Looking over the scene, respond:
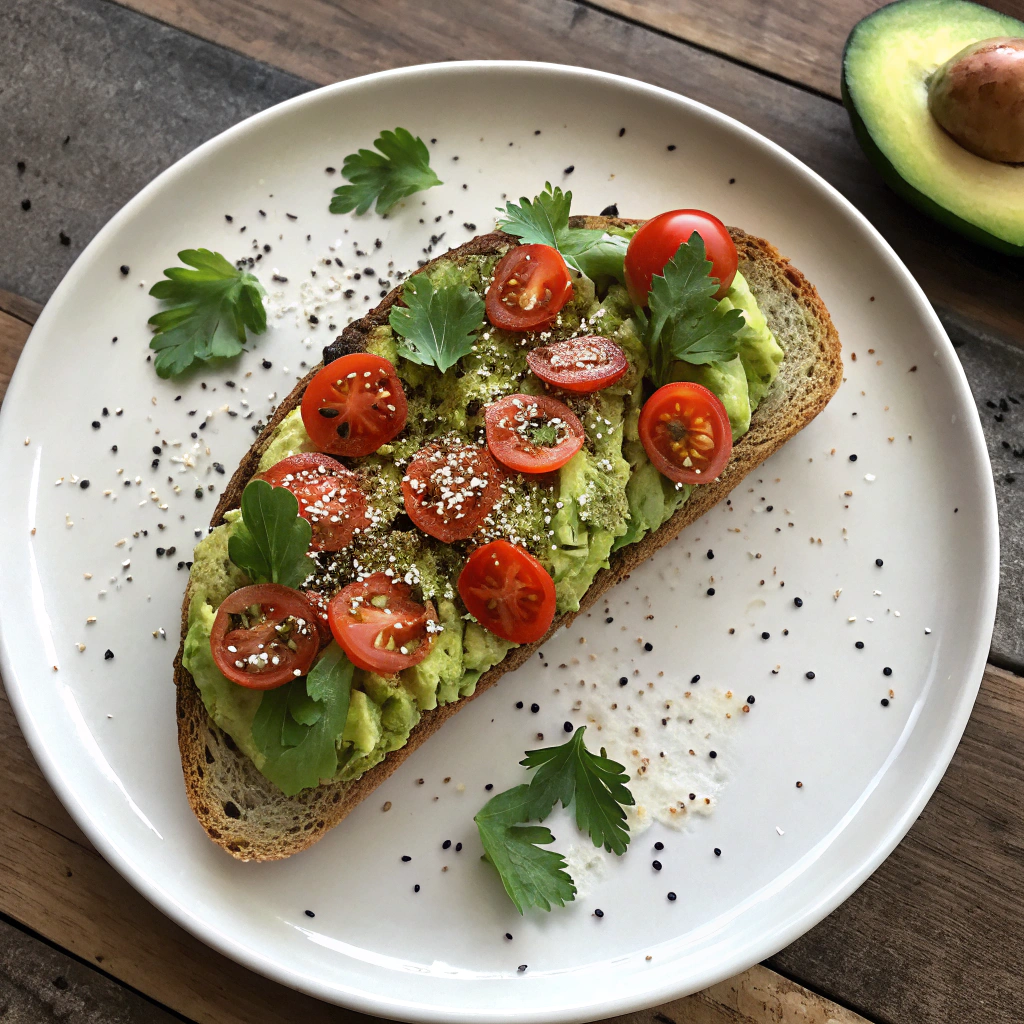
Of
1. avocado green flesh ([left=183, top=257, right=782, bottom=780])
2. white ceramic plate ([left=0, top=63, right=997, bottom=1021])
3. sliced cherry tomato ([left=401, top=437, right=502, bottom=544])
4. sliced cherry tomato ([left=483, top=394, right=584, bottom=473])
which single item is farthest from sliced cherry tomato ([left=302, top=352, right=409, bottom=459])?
white ceramic plate ([left=0, top=63, right=997, bottom=1021])

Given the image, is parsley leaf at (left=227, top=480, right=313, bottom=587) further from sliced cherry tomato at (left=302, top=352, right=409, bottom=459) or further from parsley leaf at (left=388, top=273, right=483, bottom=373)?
parsley leaf at (left=388, top=273, right=483, bottom=373)

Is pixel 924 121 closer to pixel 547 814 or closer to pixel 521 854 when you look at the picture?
pixel 547 814

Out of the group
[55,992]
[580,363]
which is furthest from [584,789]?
[55,992]

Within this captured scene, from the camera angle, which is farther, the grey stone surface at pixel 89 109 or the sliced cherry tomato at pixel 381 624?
the grey stone surface at pixel 89 109

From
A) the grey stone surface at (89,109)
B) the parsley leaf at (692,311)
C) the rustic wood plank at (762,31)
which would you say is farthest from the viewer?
the rustic wood plank at (762,31)

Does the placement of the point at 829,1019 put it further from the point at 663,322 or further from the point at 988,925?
the point at 663,322

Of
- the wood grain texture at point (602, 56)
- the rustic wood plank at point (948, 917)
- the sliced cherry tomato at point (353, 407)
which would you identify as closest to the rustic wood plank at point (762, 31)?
the wood grain texture at point (602, 56)

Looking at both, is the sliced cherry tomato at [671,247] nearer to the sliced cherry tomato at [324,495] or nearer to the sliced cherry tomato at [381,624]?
the sliced cherry tomato at [324,495]

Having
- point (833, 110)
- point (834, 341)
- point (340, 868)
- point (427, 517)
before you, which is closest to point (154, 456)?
point (427, 517)

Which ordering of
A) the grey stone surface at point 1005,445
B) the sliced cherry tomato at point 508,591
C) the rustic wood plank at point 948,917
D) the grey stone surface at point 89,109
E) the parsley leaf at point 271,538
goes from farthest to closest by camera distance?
the grey stone surface at point 89,109, the grey stone surface at point 1005,445, the rustic wood plank at point 948,917, the sliced cherry tomato at point 508,591, the parsley leaf at point 271,538
